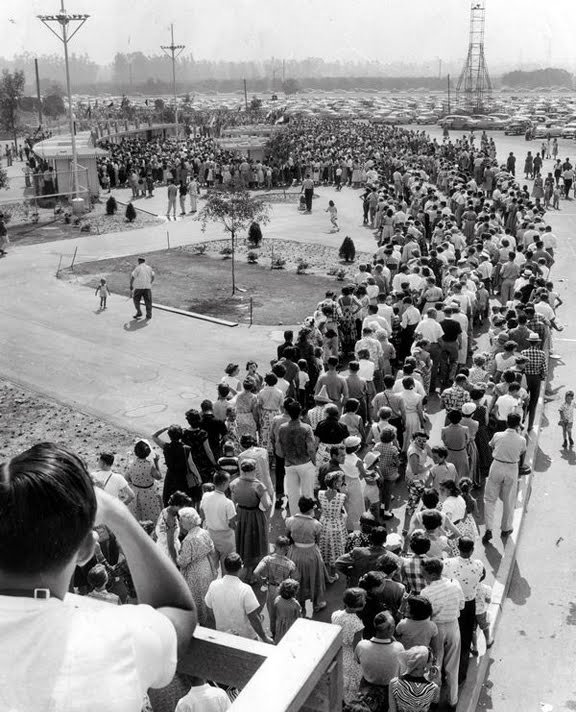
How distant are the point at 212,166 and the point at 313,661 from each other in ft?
119

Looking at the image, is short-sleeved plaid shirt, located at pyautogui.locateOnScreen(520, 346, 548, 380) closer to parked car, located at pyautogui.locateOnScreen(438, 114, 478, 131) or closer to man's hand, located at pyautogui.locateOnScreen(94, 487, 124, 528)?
man's hand, located at pyautogui.locateOnScreen(94, 487, 124, 528)

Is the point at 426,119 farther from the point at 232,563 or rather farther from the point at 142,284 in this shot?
the point at 232,563

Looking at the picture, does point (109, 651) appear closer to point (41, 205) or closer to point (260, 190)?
point (41, 205)

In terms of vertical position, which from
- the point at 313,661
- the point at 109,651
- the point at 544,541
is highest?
the point at 109,651

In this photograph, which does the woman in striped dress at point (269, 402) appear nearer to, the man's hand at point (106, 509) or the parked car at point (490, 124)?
the man's hand at point (106, 509)

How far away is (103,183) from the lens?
122 ft

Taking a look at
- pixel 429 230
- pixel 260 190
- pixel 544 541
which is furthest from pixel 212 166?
pixel 544 541

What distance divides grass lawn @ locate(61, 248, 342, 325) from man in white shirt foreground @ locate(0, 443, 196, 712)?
1606cm

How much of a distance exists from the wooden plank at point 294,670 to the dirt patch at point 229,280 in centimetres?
1590

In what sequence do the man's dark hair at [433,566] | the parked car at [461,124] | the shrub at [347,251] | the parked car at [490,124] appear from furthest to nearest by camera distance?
1. the parked car at [461,124]
2. the parked car at [490,124]
3. the shrub at [347,251]
4. the man's dark hair at [433,566]

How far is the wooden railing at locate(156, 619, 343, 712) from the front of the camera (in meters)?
1.70

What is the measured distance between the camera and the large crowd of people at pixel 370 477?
622cm

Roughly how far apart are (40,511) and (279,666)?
0.58m

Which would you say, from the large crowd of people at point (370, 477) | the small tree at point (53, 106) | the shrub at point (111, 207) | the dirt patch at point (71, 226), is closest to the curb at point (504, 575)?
the large crowd of people at point (370, 477)
